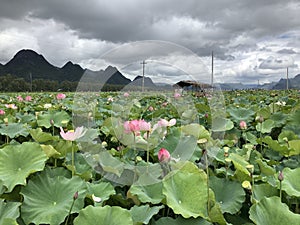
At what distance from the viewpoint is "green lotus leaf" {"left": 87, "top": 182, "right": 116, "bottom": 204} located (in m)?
1.10

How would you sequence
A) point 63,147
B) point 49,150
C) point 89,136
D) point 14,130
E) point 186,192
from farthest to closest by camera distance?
point 14,130 → point 89,136 → point 63,147 → point 49,150 → point 186,192

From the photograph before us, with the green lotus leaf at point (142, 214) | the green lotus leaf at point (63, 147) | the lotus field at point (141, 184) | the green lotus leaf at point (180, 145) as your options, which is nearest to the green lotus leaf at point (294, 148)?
the lotus field at point (141, 184)

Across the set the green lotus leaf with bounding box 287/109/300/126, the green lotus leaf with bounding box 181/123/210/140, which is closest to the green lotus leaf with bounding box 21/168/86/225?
the green lotus leaf with bounding box 181/123/210/140

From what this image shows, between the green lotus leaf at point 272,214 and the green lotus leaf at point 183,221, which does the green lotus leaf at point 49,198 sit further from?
the green lotus leaf at point 272,214

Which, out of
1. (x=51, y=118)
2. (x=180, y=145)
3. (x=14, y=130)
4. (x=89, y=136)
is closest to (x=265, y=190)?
(x=180, y=145)

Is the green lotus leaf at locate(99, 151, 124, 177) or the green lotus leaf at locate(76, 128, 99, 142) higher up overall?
the green lotus leaf at locate(76, 128, 99, 142)

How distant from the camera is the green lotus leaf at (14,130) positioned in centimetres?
190

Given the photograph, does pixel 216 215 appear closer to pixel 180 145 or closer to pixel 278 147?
pixel 180 145

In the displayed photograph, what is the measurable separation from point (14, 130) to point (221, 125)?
137 cm

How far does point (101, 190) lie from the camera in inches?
44.2

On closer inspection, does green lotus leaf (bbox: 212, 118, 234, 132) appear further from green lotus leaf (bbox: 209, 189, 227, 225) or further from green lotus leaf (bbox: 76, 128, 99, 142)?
green lotus leaf (bbox: 209, 189, 227, 225)

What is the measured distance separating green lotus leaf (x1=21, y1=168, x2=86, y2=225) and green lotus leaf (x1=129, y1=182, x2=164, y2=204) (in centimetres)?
17

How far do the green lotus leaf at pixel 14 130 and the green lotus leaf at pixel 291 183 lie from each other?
141 cm

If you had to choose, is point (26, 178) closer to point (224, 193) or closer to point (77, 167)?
point (77, 167)
